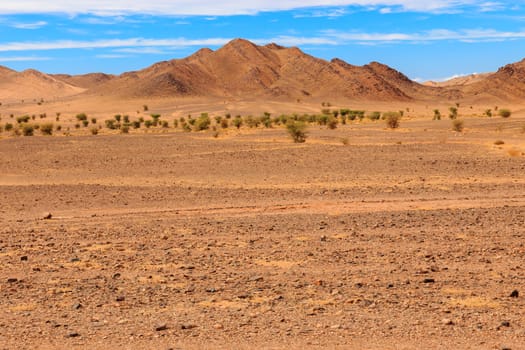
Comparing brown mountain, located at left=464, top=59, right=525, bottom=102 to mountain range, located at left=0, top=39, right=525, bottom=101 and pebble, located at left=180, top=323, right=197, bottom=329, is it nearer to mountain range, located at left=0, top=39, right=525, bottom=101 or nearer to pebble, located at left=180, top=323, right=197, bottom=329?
mountain range, located at left=0, top=39, right=525, bottom=101

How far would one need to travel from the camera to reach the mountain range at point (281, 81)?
441 feet

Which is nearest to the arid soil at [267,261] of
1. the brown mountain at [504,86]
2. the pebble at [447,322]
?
the pebble at [447,322]

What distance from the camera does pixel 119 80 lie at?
15712cm

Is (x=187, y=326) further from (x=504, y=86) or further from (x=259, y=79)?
(x=504, y=86)

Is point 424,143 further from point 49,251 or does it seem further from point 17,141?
point 49,251

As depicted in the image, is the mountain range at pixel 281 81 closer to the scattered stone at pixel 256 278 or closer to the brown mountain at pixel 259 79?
the brown mountain at pixel 259 79

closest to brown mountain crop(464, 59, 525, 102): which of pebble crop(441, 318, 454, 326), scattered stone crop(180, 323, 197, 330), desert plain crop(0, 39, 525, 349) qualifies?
desert plain crop(0, 39, 525, 349)

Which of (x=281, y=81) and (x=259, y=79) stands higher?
(x=259, y=79)

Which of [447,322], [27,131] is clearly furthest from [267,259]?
[27,131]

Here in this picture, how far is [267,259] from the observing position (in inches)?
451

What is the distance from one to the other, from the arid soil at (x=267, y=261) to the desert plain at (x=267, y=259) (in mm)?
33

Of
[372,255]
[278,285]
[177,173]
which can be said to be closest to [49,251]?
[278,285]

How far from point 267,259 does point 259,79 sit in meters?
130

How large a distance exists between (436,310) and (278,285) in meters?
2.19
